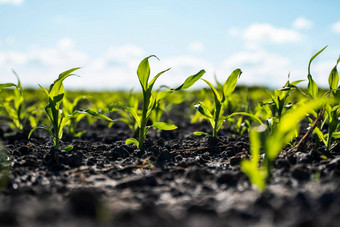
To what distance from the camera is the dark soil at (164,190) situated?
1271mm

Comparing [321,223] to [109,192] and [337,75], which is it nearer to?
[109,192]

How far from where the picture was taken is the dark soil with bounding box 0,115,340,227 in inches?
50.1

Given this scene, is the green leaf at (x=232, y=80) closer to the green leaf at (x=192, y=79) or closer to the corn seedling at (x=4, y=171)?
the green leaf at (x=192, y=79)

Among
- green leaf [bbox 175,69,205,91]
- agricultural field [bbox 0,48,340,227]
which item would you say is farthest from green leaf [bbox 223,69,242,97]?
A: green leaf [bbox 175,69,205,91]

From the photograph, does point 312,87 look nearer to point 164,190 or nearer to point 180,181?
point 180,181

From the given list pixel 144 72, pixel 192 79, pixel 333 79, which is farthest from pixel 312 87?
pixel 144 72

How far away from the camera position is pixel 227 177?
5.81 feet

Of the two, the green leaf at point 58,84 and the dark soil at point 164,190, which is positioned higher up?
the green leaf at point 58,84

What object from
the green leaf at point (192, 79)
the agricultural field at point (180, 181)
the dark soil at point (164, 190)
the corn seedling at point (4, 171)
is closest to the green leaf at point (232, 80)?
the agricultural field at point (180, 181)

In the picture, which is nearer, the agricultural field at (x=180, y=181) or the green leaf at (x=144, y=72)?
the agricultural field at (x=180, y=181)

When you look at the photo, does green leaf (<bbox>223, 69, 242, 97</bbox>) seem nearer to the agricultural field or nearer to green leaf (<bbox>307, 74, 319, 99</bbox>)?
the agricultural field

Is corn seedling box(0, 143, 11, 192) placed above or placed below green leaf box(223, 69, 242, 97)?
below

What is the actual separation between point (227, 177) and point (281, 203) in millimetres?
414

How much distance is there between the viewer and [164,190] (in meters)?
1.69
